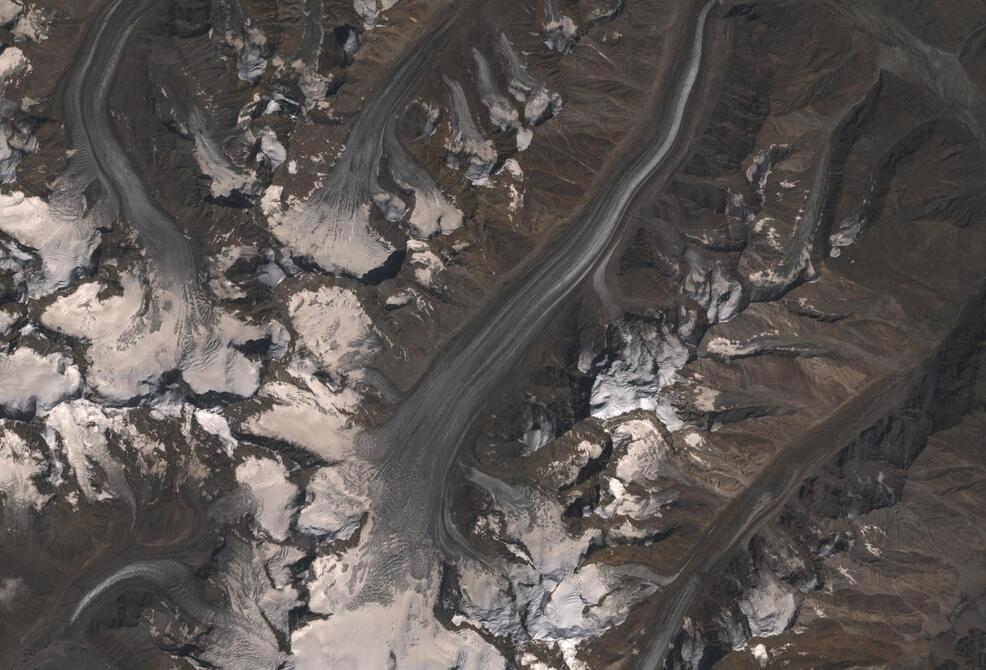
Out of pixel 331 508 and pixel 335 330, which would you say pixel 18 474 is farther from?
pixel 335 330

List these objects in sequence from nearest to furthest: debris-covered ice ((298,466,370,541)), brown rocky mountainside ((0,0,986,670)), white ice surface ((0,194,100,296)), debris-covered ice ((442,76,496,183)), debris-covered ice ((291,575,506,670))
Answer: debris-covered ice ((291,575,506,670)) → debris-covered ice ((298,466,370,541)) → brown rocky mountainside ((0,0,986,670)) → white ice surface ((0,194,100,296)) → debris-covered ice ((442,76,496,183))

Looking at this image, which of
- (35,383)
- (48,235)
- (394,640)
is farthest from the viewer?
(48,235)

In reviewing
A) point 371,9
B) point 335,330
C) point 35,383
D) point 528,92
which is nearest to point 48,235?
point 35,383

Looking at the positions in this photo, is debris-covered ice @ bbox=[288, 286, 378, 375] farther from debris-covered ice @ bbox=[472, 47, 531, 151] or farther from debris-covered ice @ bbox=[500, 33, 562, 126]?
debris-covered ice @ bbox=[500, 33, 562, 126]

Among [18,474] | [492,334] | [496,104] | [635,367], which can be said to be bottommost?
[18,474]

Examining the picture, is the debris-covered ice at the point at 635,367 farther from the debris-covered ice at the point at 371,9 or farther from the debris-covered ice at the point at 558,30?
the debris-covered ice at the point at 371,9

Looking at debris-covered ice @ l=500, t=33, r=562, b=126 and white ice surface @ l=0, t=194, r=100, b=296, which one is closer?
white ice surface @ l=0, t=194, r=100, b=296

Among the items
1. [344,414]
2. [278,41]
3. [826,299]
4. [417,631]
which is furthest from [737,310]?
[278,41]

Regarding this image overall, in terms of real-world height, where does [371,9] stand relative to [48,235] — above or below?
above

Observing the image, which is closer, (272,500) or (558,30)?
(272,500)

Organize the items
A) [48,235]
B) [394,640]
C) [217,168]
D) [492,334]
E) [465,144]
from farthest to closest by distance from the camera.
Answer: [465,144]
[217,168]
[48,235]
[492,334]
[394,640]

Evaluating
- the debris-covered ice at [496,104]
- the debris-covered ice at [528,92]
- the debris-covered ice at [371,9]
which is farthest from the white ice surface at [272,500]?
the debris-covered ice at [371,9]

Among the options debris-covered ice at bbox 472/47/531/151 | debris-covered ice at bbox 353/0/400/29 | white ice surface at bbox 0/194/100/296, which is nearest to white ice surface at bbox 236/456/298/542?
white ice surface at bbox 0/194/100/296
